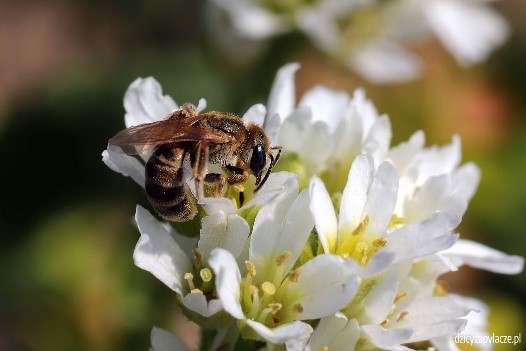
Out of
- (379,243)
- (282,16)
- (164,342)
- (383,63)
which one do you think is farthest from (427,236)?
(383,63)

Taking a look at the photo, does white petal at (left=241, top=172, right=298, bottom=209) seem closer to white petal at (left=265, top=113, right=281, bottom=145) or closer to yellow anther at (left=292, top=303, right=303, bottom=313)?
white petal at (left=265, top=113, right=281, bottom=145)

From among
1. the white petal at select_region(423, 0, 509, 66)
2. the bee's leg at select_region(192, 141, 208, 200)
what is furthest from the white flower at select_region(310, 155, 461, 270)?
the white petal at select_region(423, 0, 509, 66)

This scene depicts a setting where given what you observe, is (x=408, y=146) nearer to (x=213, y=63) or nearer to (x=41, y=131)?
(x=213, y=63)

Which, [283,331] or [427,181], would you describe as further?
[427,181]

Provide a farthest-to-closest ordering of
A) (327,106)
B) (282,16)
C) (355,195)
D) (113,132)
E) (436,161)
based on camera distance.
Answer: (113,132) → (282,16) → (327,106) → (436,161) → (355,195)

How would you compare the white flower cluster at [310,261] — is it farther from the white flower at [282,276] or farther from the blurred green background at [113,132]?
the blurred green background at [113,132]

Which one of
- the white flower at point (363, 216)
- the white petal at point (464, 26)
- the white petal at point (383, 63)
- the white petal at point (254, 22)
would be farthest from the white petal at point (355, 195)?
the white petal at point (464, 26)

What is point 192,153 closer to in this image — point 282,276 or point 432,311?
point 282,276

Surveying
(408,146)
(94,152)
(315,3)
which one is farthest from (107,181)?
(408,146)
